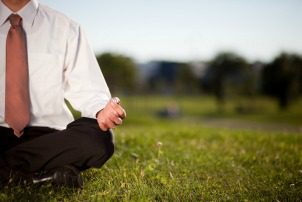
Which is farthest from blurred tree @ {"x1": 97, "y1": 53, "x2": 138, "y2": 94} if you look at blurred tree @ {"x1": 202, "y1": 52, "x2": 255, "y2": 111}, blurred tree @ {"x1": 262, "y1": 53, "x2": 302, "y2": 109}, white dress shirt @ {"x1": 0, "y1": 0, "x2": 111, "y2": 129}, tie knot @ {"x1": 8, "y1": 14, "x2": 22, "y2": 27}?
tie knot @ {"x1": 8, "y1": 14, "x2": 22, "y2": 27}

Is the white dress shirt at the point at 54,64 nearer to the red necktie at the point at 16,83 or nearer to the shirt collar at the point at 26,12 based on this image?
the shirt collar at the point at 26,12

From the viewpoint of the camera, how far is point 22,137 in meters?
4.33

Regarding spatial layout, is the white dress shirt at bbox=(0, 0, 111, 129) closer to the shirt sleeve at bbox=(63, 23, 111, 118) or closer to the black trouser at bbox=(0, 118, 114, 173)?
the shirt sleeve at bbox=(63, 23, 111, 118)

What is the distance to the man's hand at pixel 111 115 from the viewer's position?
3.75 metres

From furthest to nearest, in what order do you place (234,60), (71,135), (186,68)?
(186,68) → (234,60) → (71,135)

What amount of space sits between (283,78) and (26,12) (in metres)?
61.0

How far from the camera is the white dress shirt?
423cm

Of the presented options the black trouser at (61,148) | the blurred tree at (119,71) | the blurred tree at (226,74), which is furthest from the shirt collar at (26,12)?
the blurred tree at (226,74)

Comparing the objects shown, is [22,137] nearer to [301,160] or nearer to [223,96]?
[301,160]

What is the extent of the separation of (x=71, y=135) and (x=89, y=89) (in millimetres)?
481

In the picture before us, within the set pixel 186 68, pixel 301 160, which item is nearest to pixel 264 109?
pixel 186 68

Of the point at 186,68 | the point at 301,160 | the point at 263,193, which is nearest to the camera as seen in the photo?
the point at 263,193

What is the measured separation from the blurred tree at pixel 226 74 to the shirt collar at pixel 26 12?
65.5 metres

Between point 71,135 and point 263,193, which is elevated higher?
point 71,135
